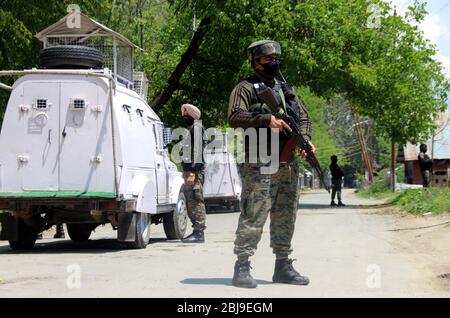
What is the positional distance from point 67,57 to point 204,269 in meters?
4.41

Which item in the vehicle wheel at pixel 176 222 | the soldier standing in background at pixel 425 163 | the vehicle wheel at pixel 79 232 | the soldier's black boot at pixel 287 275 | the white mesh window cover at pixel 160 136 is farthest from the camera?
the soldier standing in background at pixel 425 163

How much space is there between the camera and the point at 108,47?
17031 mm

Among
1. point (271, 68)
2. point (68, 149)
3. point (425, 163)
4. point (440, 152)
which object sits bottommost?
point (68, 149)

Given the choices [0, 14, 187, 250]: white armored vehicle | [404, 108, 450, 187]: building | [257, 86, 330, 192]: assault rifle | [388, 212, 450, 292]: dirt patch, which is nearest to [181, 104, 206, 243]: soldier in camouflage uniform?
[0, 14, 187, 250]: white armored vehicle

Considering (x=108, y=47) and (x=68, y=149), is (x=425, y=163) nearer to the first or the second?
(x=108, y=47)

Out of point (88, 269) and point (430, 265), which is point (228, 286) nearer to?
point (88, 269)

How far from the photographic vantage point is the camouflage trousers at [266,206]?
7102mm

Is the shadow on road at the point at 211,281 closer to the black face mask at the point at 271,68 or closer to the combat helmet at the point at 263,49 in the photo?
the black face mask at the point at 271,68

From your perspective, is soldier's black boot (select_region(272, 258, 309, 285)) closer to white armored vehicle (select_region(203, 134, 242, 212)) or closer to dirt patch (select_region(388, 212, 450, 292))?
dirt patch (select_region(388, 212, 450, 292))

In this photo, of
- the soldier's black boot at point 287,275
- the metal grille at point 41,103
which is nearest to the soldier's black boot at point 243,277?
the soldier's black boot at point 287,275

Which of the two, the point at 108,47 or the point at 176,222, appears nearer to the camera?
the point at 176,222

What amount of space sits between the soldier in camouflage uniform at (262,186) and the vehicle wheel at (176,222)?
20.7 feet

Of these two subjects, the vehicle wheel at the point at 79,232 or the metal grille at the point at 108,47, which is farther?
the metal grille at the point at 108,47

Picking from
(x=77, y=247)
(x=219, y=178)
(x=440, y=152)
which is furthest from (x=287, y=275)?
(x=440, y=152)
